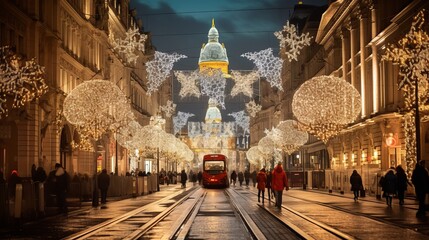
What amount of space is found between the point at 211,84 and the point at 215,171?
911 centimetres

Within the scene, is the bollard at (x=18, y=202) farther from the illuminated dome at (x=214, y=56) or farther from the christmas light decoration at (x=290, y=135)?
the illuminated dome at (x=214, y=56)

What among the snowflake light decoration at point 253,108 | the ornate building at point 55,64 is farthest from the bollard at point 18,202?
the snowflake light decoration at point 253,108

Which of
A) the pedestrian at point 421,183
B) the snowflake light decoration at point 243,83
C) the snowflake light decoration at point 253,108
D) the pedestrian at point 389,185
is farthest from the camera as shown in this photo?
the snowflake light decoration at point 253,108

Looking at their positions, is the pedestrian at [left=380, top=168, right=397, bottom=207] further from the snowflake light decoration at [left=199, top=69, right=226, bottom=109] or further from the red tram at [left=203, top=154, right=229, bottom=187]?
the snowflake light decoration at [left=199, top=69, right=226, bottom=109]

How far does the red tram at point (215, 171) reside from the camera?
85.1m

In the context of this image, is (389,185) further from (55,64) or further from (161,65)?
(161,65)

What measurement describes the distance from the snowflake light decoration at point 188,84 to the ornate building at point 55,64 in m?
6.91

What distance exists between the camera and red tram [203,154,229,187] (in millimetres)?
85062

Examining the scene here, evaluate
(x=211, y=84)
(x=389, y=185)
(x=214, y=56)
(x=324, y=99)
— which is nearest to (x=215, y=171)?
(x=211, y=84)

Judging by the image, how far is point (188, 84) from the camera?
8275cm

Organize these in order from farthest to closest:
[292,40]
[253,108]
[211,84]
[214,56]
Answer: [214,56]
[253,108]
[211,84]
[292,40]

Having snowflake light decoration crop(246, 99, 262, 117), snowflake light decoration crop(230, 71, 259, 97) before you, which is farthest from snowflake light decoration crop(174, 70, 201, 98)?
snowflake light decoration crop(246, 99, 262, 117)

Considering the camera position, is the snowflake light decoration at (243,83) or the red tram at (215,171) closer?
the snowflake light decoration at (243,83)

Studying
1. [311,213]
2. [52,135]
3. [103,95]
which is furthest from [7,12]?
[311,213]
